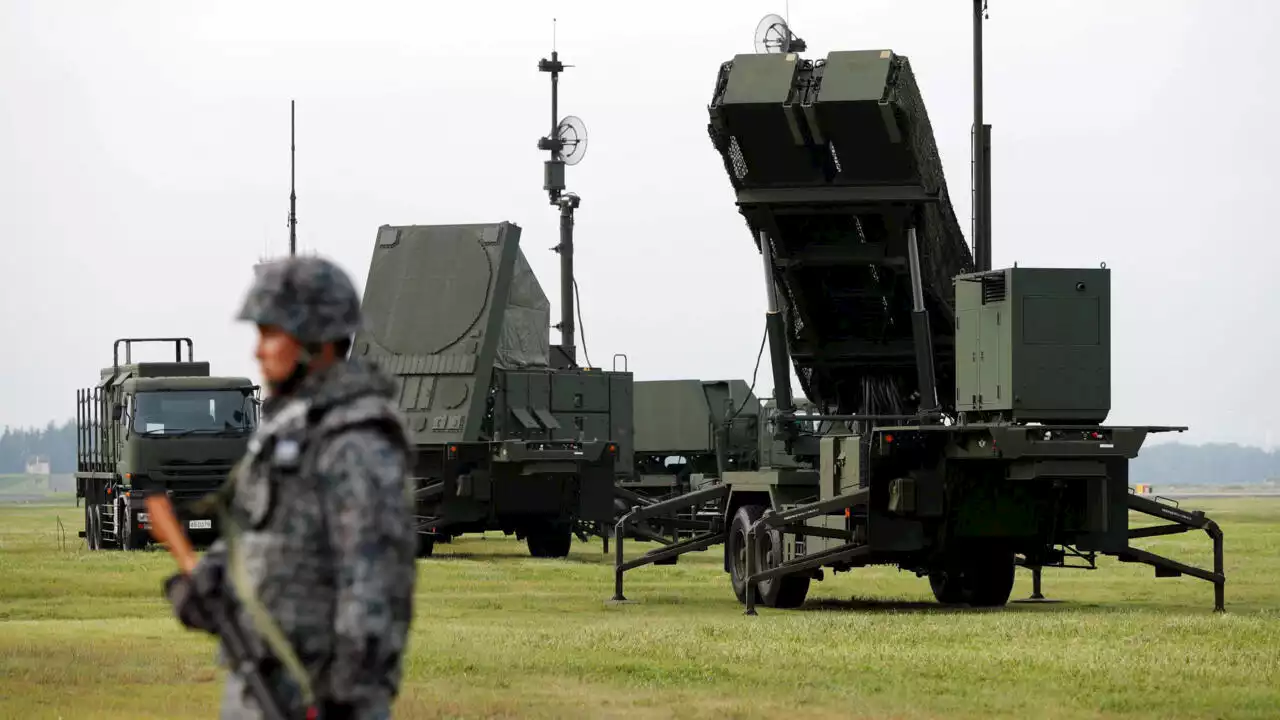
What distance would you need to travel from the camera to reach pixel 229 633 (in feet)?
18.2

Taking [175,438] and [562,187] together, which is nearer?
[175,438]

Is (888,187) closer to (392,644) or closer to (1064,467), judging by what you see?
(1064,467)

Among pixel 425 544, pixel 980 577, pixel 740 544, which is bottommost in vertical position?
pixel 425 544

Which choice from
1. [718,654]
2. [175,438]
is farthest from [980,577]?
[175,438]

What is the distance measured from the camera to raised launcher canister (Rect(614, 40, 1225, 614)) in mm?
20422

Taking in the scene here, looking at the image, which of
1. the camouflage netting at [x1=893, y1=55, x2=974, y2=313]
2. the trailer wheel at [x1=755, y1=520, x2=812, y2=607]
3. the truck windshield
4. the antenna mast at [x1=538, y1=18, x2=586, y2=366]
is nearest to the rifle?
the camouflage netting at [x1=893, y1=55, x2=974, y2=313]

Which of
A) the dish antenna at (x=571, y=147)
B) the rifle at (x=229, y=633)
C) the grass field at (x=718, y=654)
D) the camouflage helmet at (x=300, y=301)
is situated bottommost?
the grass field at (x=718, y=654)

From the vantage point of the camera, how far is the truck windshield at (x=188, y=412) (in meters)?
35.6

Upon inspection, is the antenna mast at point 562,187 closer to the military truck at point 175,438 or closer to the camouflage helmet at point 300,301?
the military truck at point 175,438

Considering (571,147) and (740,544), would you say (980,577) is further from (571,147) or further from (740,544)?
(571,147)

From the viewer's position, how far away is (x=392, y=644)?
5.39 metres

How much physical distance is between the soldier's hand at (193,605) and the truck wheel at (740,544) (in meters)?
17.7

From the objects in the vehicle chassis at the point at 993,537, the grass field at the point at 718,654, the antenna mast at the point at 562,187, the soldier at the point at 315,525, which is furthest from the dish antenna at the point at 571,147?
the soldier at the point at 315,525

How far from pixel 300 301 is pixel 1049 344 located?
15403 millimetres
